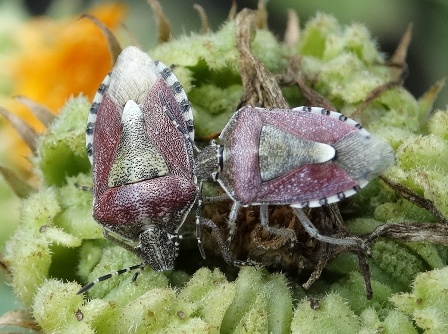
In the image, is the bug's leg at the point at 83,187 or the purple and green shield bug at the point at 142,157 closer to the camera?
the purple and green shield bug at the point at 142,157

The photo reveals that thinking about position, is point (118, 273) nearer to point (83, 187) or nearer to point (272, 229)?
point (83, 187)

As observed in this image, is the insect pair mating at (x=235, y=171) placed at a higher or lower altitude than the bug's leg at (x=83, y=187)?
higher

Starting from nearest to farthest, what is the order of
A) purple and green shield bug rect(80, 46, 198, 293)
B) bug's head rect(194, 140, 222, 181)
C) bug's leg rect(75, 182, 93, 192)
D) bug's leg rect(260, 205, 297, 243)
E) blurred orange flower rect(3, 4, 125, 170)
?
bug's leg rect(260, 205, 297, 243) < purple and green shield bug rect(80, 46, 198, 293) < bug's head rect(194, 140, 222, 181) < bug's leg rect(75, 182, 93, 192) < blurred orange flower rect(3, 4, 125, 170)

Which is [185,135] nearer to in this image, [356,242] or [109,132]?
[109,132]

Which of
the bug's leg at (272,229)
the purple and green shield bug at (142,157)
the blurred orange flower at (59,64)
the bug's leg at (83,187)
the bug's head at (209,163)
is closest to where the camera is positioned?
the bug's leg at (272,229)

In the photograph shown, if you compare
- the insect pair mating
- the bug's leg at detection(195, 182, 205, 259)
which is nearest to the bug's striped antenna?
the insect pair mating

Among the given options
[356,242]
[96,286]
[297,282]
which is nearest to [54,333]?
[96,286]

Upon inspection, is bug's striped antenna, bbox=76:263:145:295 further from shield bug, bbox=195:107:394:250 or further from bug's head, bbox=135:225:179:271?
shield bug, bbox=195:107:394:250

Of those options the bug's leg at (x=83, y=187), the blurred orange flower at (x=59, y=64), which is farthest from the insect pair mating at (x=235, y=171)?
the blurred orange flower at (x=59, y=64)

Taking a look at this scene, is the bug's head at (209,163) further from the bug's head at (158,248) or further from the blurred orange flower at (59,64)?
the blurred orange flower at (59,64)

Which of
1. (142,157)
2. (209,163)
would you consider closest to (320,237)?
(209,163)
